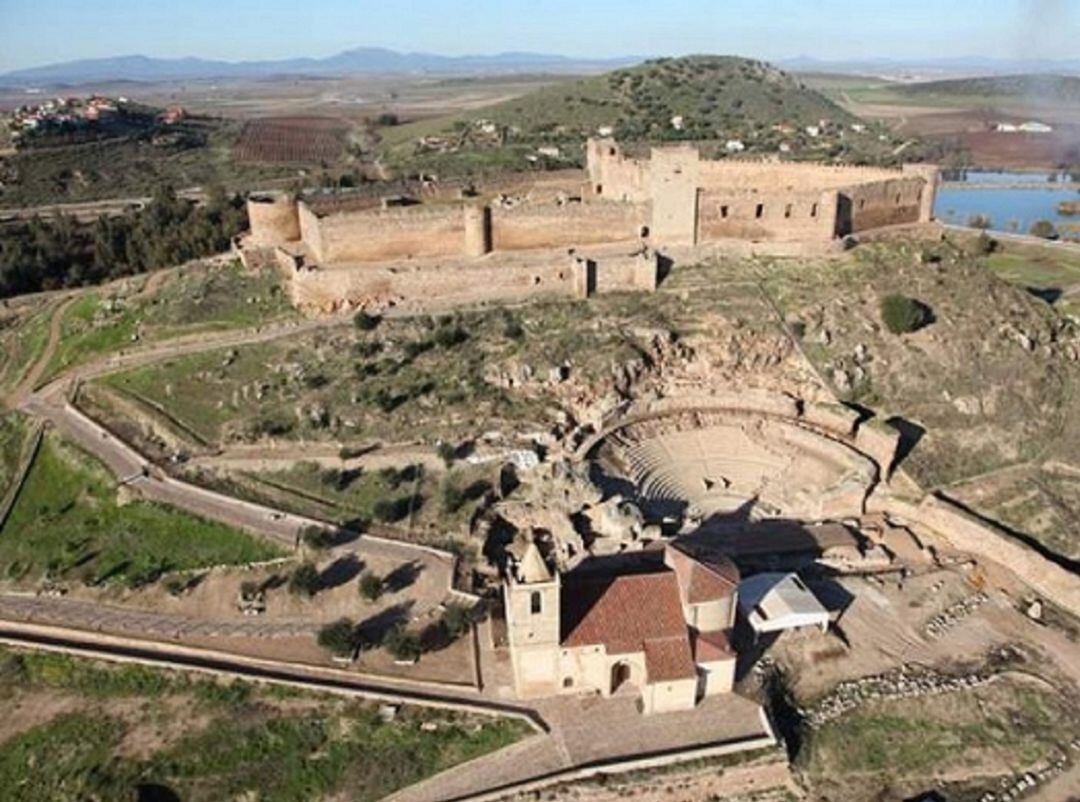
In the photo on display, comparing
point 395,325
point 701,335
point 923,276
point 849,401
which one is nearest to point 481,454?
point 395,325

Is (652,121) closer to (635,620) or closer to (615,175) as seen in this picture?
(615,175)

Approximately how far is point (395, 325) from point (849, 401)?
21874 millimetres

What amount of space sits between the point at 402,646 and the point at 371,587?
113 inches

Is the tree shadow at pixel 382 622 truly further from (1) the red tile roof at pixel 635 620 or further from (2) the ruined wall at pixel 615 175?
(2) the ruined wall at pixel 615 175

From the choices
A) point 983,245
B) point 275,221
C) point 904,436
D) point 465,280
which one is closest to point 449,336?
point 465,280

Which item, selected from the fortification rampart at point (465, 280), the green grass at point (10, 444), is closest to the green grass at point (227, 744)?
the green grass at point (10, 444)

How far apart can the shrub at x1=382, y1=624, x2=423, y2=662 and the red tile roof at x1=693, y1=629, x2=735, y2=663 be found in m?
8.68

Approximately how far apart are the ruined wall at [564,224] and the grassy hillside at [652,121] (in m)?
38.0

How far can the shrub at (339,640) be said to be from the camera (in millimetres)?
27109

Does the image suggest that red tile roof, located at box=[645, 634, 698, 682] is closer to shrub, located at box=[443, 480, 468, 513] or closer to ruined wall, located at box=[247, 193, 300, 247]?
shrub, located at box=[443, 480, 468, 513]

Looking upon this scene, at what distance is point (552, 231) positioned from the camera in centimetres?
4662

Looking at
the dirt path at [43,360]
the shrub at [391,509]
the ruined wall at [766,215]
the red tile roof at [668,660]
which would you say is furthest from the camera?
the ruined wall at [766,215]

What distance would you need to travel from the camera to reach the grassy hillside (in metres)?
96.6

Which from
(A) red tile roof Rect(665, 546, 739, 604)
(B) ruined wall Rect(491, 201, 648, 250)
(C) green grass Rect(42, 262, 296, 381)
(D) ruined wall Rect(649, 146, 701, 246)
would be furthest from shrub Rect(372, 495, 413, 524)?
(D) ruined wall Rect(649, 146, 701, 246)
